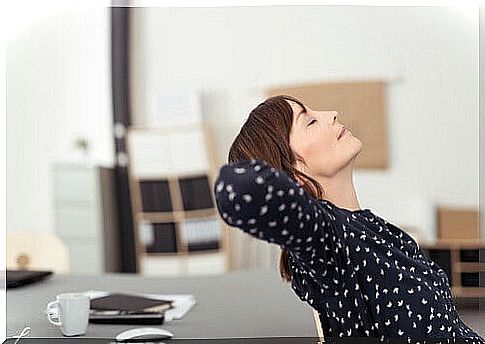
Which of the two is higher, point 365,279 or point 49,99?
point 49,99

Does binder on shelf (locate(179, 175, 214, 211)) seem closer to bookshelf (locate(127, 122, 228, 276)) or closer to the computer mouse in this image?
bookshelf (locate(127, 122, 228, 276))

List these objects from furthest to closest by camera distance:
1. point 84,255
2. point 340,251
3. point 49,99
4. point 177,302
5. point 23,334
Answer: point 84,255
point 49,99
point 177,302
point 23,334
point 340,251

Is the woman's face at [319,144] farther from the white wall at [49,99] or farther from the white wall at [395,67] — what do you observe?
the white wall at [49,99]

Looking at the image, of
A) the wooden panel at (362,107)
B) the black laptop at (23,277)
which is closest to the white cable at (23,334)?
the black laptop at (23,277)

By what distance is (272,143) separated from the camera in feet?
4.05

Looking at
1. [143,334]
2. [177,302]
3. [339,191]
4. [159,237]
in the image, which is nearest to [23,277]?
[177,302]

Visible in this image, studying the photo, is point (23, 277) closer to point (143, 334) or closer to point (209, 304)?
point (209, 304)

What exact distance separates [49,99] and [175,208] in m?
0.81

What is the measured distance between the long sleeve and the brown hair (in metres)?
→ 0.22

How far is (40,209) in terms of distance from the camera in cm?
273

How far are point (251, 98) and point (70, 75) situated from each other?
53 cm

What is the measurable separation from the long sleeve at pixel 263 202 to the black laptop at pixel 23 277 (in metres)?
0.98

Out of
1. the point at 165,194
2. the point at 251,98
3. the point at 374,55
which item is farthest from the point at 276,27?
the point at 165,194

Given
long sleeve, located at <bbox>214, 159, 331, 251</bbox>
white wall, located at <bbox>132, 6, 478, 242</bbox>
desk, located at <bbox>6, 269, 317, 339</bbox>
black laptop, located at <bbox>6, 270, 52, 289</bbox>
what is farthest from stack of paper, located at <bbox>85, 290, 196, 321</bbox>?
long sleeve, located at <bbox>214, 159, 331, 251</bbox>
